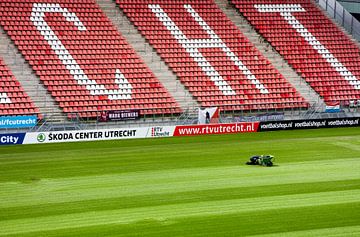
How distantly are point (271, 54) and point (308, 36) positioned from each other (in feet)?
13.2

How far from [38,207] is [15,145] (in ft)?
47.9

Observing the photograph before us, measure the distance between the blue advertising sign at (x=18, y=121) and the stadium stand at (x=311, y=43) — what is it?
20.4 metres

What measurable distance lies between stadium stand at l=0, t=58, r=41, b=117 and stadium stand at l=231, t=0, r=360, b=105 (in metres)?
19.5

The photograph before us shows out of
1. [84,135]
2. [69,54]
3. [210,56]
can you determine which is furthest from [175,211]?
[210,56]

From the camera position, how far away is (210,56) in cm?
4962

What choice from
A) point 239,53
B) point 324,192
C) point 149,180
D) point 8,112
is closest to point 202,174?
point 149,180

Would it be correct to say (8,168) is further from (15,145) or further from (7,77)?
(7,77)

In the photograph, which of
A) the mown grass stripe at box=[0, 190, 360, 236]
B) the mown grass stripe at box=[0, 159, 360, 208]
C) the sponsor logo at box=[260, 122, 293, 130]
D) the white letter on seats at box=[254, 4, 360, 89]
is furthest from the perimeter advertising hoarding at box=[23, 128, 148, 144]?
the white letter on seats at box=[254, 4, 360, 89]

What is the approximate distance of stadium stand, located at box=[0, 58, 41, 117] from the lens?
40.7m

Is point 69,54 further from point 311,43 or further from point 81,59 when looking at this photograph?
point 311,43

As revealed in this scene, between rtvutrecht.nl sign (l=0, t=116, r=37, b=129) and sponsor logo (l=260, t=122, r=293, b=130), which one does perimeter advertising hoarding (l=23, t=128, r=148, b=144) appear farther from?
sponsor logo (l=260, t=122, r=293, b=130)

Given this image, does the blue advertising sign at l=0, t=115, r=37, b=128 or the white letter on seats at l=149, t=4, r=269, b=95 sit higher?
the white letter on seats at l=149, t=4, r=269, b=95

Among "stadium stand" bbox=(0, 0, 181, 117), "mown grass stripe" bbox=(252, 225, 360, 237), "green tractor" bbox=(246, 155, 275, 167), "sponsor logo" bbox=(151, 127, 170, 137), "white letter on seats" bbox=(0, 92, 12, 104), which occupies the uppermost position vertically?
"stadium stand" bbox=(0, 0, 181, 117)

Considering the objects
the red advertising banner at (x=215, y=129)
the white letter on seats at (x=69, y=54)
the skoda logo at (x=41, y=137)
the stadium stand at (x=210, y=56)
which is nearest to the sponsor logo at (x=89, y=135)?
the skoda logo at (x=41, y=137)
